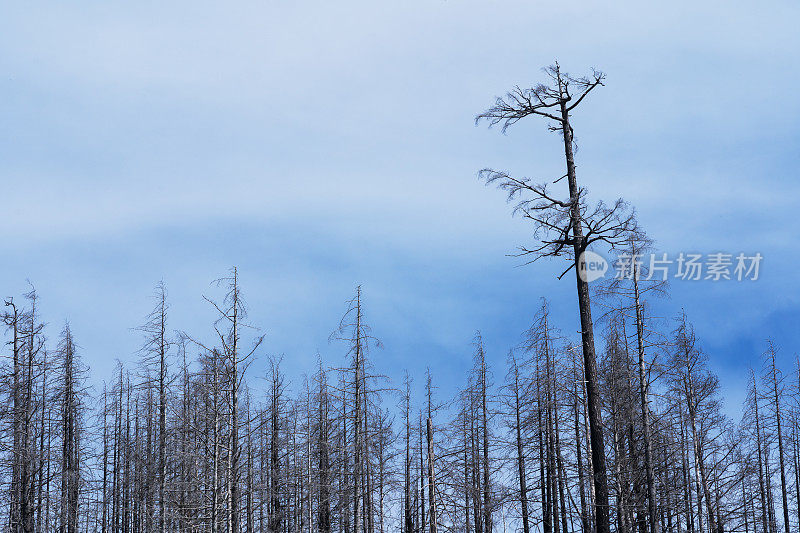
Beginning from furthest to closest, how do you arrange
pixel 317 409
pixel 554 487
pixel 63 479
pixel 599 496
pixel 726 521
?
pixel 317 409, pixel 63 479, pixel 554 487, pixel 726 521, pixel 599 496

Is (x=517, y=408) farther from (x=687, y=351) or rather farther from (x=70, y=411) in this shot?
(x=70, y=411)

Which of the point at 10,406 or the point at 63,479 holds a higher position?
the point at 10,406

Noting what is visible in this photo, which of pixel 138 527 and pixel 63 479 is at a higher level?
pixel 63 479

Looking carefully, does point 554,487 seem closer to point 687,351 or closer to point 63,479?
point 687,351

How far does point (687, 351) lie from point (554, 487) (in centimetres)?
858

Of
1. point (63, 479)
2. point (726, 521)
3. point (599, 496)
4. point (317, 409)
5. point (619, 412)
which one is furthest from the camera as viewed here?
point (317, 409)

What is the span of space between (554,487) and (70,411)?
25145 mm

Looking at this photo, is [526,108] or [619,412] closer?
[526,108]

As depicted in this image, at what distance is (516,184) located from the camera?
15992 millimetres

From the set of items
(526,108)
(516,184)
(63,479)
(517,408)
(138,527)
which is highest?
(526,108)

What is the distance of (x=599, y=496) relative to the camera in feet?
49.8

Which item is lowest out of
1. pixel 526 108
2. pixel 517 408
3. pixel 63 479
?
pixel 63 479

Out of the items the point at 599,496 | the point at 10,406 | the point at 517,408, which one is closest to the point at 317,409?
the point at 517,408

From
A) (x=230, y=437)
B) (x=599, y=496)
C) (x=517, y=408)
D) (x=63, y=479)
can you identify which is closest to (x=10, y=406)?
(x=63, y=479)
